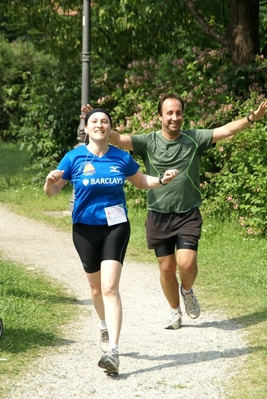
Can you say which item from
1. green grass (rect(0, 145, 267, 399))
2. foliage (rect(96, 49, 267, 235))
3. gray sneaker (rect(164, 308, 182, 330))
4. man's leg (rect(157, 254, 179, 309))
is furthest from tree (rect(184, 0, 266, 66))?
gray sneaker (rect(164, 308, 182, 330))

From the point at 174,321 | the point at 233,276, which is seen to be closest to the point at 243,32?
the point at 233,276

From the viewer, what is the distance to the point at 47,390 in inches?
214

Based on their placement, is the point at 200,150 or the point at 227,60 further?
the point at 227,60

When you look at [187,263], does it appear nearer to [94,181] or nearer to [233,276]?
[94,181]

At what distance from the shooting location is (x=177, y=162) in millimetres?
7047

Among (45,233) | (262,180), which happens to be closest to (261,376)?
(262,180)

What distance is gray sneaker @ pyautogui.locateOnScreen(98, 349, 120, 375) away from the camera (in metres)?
5.66

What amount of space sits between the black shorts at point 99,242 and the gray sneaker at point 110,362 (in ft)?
2.23

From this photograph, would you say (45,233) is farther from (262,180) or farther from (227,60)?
(227,60)

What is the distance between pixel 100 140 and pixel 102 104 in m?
11.5

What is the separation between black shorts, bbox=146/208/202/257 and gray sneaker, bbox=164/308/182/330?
492 millimetres

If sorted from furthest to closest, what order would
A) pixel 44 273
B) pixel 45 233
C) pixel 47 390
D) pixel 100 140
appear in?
pixel 45 233 < pixel 44 273 < pixel 100 140 < pixel 47 390

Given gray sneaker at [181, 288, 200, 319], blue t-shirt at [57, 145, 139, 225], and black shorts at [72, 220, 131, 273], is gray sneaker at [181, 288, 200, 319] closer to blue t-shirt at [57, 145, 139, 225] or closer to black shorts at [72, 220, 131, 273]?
black shorts at [72, 220, 131, 273]

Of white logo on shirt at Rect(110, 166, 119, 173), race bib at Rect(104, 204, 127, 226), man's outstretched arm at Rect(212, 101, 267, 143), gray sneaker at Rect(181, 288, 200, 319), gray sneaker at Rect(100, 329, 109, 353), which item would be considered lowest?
gray sneaker at Rect(181, 288, 200, 319)
